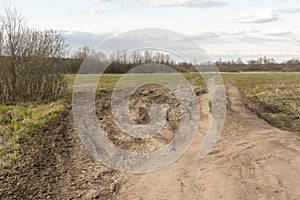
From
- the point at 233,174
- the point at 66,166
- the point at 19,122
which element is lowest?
the point at 66,166

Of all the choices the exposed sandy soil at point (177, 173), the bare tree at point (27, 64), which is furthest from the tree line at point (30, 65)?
the exposed sandy soil at point (177, 173)

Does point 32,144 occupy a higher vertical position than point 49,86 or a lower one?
lower

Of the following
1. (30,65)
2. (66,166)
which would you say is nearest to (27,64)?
(30,65)

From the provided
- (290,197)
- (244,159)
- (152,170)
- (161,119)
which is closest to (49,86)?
(161,119)

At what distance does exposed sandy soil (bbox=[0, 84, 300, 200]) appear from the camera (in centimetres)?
654

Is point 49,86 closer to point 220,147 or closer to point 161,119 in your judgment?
point 161,119

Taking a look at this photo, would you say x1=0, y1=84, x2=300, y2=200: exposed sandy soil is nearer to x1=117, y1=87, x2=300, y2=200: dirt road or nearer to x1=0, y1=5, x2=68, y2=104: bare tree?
x1=117, y1=87, x2=300, y2=200: dirt road

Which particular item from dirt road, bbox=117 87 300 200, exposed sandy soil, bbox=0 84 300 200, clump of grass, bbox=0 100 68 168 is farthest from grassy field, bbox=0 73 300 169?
dirt road, bbox=117 87 300 200

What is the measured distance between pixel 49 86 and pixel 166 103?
16.3ft

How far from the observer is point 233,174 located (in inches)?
272

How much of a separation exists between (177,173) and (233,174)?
1017mm

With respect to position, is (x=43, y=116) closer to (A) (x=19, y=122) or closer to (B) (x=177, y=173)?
(A) (x=19, y=122)

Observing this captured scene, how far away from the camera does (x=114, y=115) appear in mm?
12359

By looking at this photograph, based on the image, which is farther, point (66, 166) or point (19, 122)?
point (19, 122)
